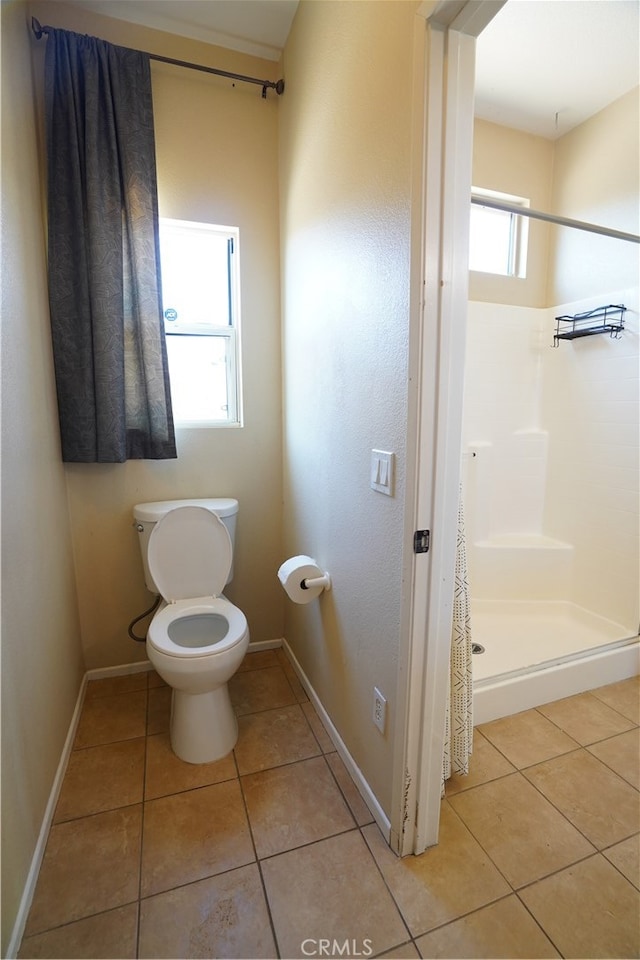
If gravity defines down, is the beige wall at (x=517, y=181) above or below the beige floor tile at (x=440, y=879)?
above

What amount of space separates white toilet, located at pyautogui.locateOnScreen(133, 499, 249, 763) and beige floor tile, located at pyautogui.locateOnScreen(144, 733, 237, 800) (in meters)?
0.03

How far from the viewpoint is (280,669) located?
6.95 feet

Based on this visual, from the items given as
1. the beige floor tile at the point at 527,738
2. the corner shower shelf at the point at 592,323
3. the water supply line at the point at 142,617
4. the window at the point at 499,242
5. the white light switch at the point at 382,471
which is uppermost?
the window at the point at 499,242

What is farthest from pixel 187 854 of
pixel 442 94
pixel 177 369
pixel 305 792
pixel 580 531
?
pixel 580 531

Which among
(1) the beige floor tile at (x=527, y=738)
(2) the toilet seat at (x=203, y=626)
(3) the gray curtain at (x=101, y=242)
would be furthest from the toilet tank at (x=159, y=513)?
(1) the beige floor tile at (x=527, y=738)

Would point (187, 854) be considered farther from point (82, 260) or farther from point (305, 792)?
point (82, 260)

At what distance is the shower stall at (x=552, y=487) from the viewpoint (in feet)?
7.07

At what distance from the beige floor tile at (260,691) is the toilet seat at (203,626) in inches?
13.2

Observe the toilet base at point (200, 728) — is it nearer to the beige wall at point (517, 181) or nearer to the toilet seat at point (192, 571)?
the toilet seat at point (192, 571)

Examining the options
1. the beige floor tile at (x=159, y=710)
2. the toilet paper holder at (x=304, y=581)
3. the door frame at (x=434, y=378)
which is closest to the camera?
the door frame at (x=434, y=378)

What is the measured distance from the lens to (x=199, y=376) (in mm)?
2049

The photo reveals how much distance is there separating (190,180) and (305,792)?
2.43m

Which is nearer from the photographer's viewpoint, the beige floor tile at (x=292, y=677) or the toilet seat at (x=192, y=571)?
the toilet seat at (x=192, y=571)

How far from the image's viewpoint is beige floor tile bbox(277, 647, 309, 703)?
1903 millimetres
